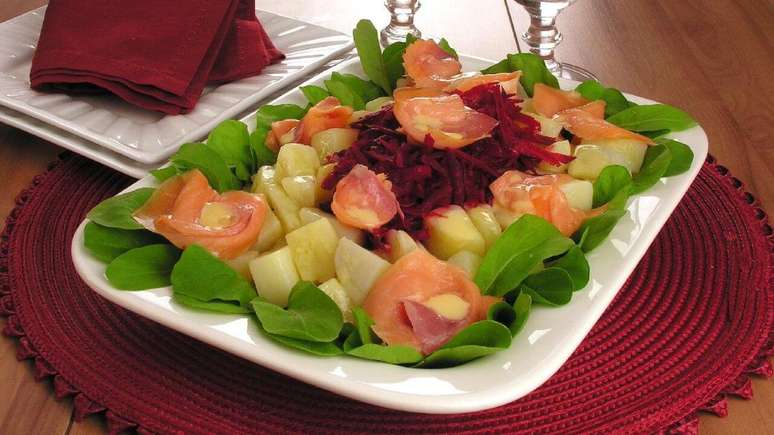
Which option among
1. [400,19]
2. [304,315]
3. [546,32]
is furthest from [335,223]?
[400,19]

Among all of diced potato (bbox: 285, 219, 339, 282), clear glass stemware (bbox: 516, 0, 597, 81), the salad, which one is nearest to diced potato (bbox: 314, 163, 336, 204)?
the salad

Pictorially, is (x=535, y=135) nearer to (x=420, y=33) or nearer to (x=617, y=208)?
(x=617, y=208)

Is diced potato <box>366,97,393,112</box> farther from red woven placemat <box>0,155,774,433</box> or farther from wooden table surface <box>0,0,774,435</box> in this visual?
wooden table surface <box>0,0,774,435</box>

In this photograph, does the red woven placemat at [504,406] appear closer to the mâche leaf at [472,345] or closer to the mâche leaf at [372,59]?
the mâche leaf at [472,345]

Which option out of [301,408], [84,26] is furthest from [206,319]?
[84,26]

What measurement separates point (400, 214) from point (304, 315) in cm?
18

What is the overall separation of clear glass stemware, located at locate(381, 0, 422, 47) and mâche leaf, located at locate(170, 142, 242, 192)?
66cm

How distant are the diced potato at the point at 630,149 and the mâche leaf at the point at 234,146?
41 cm

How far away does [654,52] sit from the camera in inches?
66.2

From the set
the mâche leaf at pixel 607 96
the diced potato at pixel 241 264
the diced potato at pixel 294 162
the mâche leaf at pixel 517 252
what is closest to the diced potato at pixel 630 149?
the mâche leaf at pixel 607 96

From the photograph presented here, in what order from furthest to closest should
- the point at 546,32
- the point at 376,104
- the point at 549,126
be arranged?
the point at 546,32, the point at 376,104, the point at 549,126

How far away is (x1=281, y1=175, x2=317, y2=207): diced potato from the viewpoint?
101cm

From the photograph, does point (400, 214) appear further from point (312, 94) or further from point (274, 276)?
point (312, 94)

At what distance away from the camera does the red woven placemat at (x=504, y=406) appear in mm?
888
